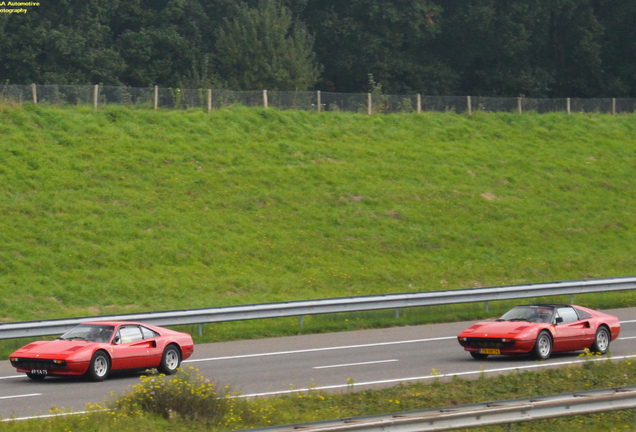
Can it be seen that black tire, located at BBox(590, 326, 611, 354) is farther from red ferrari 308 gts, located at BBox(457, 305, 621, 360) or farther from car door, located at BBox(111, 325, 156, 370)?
car door, located at BBox(111, 325, 156, 370)

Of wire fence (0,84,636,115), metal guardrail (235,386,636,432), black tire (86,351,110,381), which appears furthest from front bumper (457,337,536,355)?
wire fence (0,84,636,115)

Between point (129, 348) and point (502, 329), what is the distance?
723 cm

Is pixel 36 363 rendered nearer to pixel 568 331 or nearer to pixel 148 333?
pixel 148 333

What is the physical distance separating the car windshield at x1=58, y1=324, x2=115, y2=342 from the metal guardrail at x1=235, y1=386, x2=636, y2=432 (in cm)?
760

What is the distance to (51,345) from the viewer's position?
14609 mm

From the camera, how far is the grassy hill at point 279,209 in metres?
24.8

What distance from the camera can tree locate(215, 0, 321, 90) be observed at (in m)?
55.0

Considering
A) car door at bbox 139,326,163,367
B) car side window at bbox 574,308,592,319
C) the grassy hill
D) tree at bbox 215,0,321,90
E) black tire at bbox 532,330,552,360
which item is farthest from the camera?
tree at bbox 215,0,321,90

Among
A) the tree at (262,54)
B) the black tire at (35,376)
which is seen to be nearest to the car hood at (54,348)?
the black tire at (35,376)

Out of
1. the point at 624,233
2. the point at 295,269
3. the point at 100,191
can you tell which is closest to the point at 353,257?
the point at 295,269

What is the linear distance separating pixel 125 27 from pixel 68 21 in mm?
5714

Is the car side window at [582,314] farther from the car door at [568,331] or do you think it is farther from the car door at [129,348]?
the car door at [129,348]

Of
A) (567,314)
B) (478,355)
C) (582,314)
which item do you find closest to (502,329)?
(478,355)

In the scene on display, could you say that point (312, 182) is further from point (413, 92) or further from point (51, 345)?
point (413, 92)
